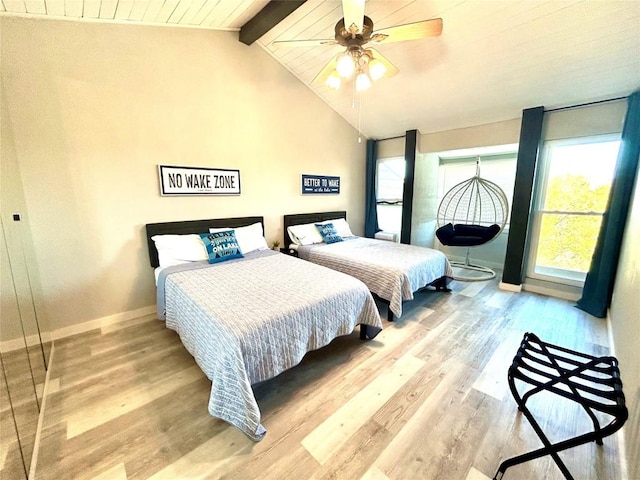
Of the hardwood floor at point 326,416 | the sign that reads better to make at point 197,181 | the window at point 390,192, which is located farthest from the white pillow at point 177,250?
the window at point 390,192

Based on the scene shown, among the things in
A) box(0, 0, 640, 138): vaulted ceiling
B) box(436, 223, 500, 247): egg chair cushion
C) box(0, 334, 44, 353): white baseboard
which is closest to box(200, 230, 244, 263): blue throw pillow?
box(0, 334, 44, 353): white baseboard

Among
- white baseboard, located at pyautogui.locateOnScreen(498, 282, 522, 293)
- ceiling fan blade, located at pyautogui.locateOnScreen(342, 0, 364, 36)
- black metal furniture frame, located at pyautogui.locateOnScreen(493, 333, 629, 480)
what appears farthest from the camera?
white baseboard, located at pyautogui.locateOnScreen(498, 282, 522, 293)

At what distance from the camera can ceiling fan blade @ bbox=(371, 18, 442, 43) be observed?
183cm

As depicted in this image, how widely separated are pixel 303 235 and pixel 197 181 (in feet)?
5.07

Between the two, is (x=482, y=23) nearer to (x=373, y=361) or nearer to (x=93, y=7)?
(x=373, y=361)

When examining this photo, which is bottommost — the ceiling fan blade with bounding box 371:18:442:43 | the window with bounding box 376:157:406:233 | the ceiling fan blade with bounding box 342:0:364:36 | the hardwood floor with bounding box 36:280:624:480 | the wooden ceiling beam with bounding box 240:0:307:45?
the hardwood floor with bounding box 36:280:624:480

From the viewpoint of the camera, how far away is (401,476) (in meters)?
1.26

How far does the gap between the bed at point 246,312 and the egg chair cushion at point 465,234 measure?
263cm

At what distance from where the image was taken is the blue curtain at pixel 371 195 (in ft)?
16.2

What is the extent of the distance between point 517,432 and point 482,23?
3140mm

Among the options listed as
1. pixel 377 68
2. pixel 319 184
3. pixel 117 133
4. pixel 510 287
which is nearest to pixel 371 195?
pixel 319 184

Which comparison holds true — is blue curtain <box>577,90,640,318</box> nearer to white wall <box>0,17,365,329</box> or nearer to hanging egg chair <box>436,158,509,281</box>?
hanging egg chair <box>436,158,509,281</box>

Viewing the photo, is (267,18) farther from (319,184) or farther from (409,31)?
(319,184)

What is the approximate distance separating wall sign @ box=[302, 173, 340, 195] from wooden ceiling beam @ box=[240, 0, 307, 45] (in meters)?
1.77
